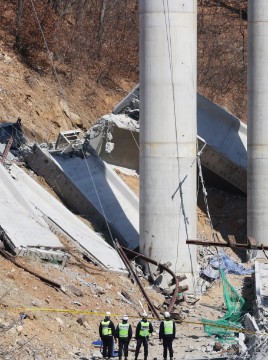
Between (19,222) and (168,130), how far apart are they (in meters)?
4.40

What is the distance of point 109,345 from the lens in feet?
63.5

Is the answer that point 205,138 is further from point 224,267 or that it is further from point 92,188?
point 224,267

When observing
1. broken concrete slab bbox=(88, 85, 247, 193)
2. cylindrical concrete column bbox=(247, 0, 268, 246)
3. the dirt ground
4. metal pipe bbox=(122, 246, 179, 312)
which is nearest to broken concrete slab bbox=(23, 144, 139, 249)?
metal pipe bbox=(122, 246, 179, 312)

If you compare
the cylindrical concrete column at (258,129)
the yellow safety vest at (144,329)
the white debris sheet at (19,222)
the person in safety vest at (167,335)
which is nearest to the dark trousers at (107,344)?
the yellow safety vest at (144,329)

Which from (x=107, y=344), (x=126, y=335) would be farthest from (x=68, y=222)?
(x=126, y=335)

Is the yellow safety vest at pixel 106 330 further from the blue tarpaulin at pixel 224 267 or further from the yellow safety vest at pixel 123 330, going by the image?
the blue tarpaulin at pixel 224 267

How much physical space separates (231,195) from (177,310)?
9.47m

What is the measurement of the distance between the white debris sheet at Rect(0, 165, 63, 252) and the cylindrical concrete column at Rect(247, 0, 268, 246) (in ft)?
23.6

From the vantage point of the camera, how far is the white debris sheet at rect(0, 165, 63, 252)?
2355cm

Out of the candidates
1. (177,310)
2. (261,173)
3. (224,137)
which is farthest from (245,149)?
(177,310)

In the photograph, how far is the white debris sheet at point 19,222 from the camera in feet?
77.3

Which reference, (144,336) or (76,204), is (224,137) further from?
(144,336)

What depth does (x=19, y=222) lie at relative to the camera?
24562 millimetres

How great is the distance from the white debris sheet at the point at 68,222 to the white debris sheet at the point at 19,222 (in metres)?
0.52
